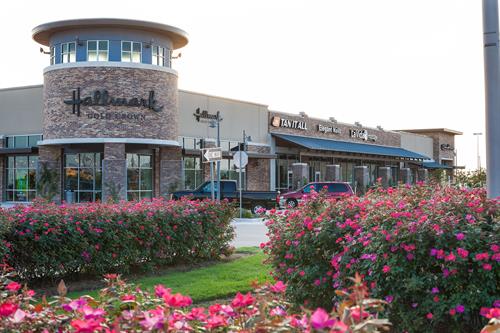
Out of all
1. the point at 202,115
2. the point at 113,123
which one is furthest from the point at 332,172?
the point at 113,123

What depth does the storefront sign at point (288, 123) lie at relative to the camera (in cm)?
4875

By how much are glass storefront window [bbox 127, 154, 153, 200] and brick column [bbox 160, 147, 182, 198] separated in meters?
0.76

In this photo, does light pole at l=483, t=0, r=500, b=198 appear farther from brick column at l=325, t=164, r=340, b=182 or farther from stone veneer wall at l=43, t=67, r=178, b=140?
brick column at l=325, t=164, r=340, b=182

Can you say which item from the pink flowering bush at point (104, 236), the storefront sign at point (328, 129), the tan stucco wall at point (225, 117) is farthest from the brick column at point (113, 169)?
the pink flowering bush at point (104, 236)

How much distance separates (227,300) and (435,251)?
13.9 ft

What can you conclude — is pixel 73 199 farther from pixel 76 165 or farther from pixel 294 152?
pixel 294 152

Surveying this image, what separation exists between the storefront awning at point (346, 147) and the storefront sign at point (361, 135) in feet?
2.62

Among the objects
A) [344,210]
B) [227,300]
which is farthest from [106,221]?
[344,210]

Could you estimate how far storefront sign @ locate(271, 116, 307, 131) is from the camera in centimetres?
4875

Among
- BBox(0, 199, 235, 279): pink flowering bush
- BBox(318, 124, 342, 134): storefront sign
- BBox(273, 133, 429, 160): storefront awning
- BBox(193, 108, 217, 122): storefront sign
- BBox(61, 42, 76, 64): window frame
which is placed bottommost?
BBox(0, 199, 235, 279): pink flowering bush

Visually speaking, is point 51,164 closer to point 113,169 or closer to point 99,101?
point 113,169

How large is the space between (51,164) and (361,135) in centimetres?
3323

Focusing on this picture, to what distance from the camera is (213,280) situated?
1041 cm

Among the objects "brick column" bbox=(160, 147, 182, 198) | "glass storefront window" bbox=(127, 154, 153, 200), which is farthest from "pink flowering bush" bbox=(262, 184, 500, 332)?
"brick column" bbox=(160, 147, 182, 198)
